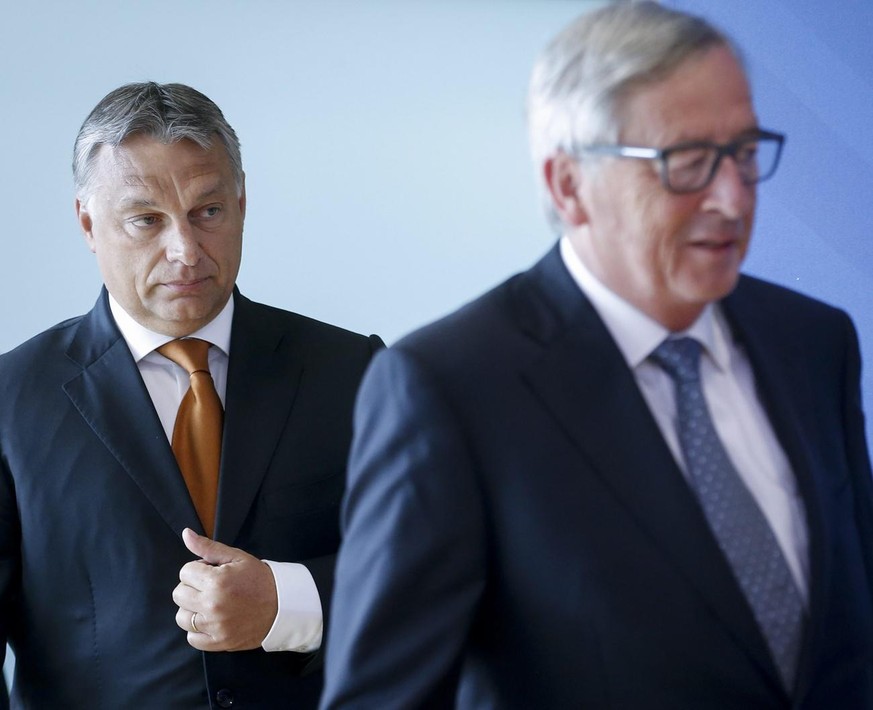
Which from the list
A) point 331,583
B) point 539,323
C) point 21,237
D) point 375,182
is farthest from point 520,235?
point 539,323

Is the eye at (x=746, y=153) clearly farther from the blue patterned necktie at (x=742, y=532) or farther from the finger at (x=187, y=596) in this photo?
the finger at (x=187, y=596)

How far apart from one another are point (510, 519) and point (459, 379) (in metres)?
0.15

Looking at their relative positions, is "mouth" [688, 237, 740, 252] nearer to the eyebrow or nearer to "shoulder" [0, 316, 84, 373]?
the eyebrow

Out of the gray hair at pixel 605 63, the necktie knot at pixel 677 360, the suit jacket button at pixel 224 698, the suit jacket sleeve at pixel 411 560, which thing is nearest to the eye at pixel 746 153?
the gray hair at pixel 605 63

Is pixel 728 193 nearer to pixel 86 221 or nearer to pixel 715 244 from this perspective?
A: pixel 715 244

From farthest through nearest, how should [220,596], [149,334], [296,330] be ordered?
[296,330] → [149,334] → [220,596]

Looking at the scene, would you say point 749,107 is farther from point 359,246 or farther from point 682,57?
point 359,246

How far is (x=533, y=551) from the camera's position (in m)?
1.24

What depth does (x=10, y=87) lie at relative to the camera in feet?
9.36

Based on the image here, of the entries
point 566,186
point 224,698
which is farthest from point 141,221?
point 566,186

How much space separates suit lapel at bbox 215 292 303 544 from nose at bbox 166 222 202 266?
0.59ft

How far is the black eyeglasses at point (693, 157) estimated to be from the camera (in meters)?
1.22

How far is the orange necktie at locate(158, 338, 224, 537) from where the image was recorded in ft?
6.58

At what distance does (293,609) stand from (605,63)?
3.51 ft
